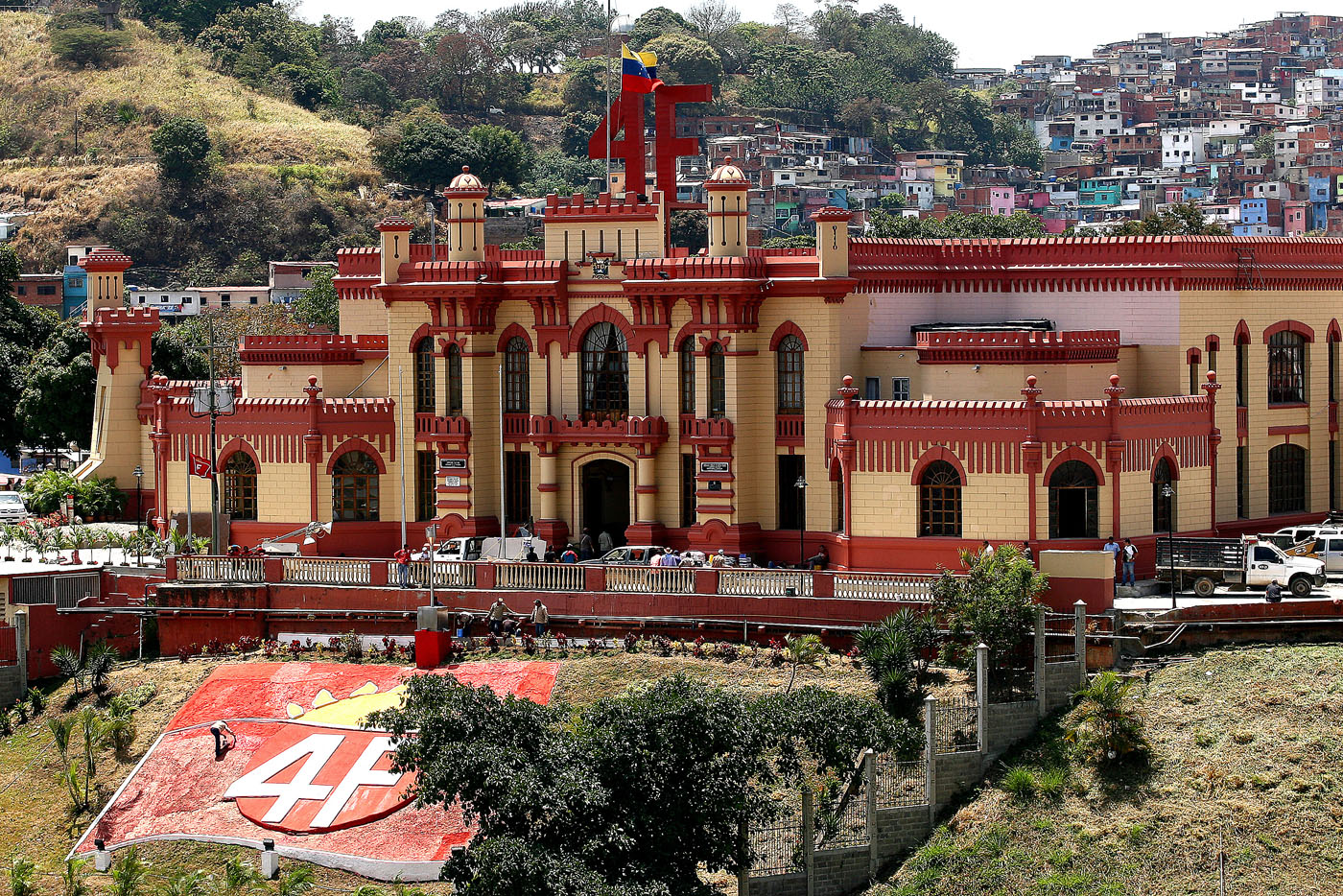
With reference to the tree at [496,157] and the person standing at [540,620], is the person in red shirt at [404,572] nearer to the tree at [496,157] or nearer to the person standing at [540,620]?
the person standing at [540,620]

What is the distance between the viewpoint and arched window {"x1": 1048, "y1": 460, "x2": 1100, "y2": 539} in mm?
50094

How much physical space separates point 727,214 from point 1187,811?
72.5 feet

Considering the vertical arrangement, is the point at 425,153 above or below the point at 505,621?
above

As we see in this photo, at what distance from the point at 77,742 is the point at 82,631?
17.4 feet

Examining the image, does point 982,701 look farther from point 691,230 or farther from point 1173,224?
point 691,230

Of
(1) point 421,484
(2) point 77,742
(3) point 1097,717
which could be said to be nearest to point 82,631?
(2) point 77,742

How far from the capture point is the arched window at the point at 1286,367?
2243 inches

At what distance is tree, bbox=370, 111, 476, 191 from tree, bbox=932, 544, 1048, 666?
372 ft

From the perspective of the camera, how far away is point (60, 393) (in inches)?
2790

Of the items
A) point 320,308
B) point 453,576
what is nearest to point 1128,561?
point 453,576

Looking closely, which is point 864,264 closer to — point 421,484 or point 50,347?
point 421,484

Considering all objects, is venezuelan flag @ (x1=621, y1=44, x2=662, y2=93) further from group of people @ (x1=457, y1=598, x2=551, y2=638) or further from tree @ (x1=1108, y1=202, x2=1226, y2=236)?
tree @ (x1=1108, y1=202, x2=1226, y2=236)

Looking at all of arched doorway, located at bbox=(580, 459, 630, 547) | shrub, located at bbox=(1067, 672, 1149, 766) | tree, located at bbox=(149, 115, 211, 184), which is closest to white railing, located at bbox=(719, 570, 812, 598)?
shrub, located at bbox=(1067, 672, 1149, 766)

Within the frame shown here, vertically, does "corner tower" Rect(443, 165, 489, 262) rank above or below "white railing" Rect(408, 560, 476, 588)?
above
